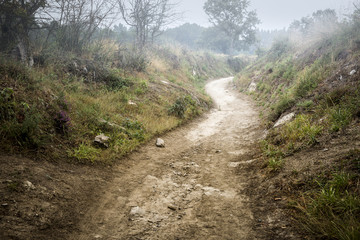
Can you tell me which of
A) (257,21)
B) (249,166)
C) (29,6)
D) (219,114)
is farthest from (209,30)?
(249,166)

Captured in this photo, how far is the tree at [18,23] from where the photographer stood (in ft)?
19.6

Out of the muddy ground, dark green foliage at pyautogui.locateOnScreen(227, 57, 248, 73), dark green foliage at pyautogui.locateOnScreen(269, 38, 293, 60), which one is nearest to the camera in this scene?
the muddy ground

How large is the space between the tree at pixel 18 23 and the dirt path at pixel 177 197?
223 inches

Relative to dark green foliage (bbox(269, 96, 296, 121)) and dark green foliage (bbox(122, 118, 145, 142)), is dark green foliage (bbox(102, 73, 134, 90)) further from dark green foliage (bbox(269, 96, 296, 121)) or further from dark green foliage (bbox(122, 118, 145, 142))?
dark green foliage (bbox(269, 96, 296, 121))

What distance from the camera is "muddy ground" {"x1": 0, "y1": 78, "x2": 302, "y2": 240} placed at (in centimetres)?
222

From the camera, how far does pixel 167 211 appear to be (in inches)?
109

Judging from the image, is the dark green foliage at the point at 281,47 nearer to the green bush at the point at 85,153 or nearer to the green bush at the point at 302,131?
the green bush at the point at 302,131

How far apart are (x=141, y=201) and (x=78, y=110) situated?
3501mm

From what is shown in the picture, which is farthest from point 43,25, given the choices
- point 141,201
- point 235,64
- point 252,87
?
point 235,64

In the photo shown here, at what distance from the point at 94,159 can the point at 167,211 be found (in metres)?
2.04

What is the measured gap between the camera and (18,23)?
20.7ft

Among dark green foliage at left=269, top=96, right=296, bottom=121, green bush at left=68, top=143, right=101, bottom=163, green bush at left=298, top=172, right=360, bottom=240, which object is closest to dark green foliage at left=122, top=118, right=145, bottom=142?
green bush at left=68, top=143, right=101, bottom=163

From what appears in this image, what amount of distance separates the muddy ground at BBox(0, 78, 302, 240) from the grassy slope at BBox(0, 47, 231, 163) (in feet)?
1.41

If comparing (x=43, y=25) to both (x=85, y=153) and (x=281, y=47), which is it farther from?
(x=281, y=47)
